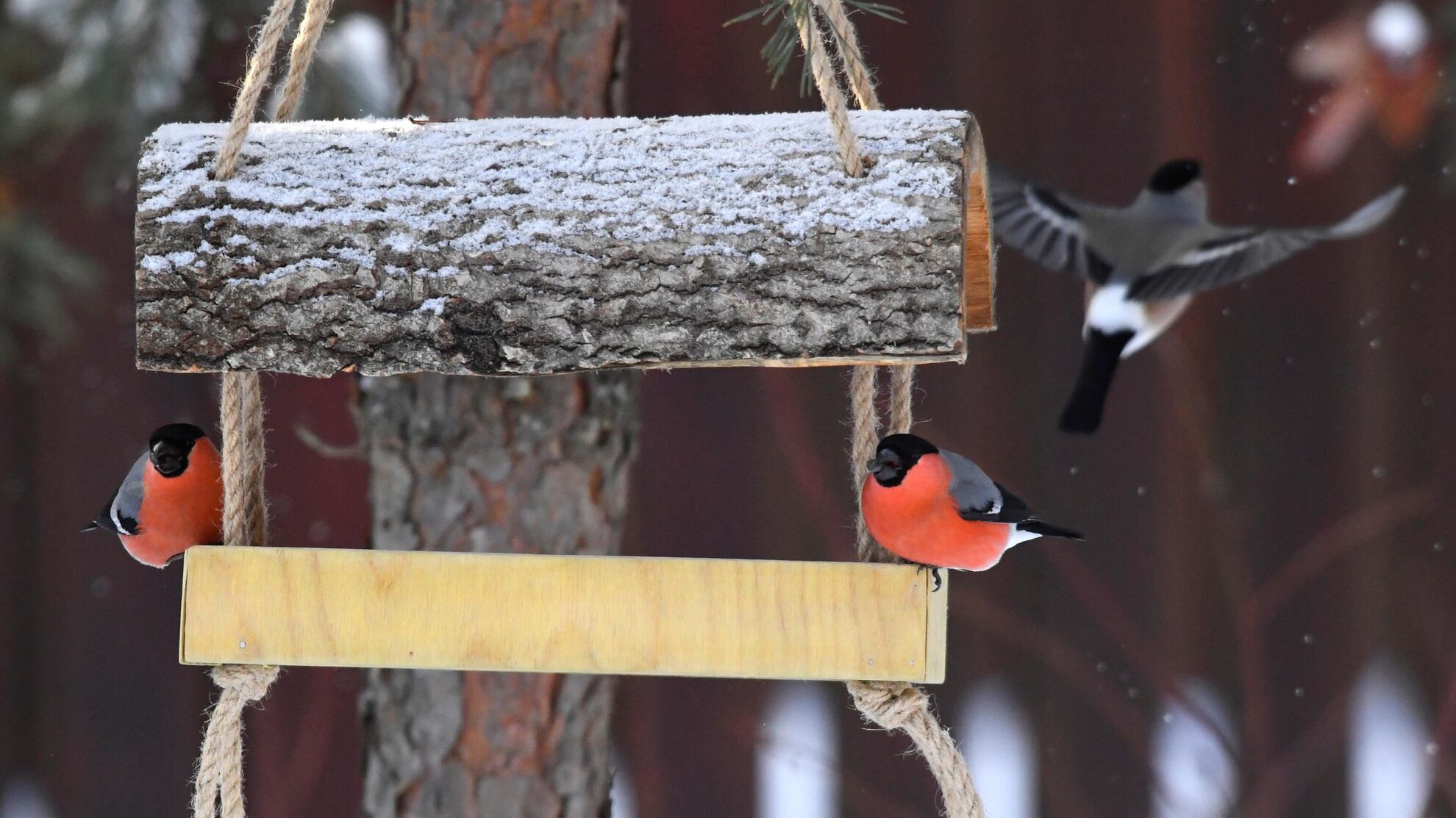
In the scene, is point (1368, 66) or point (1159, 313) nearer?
point (1159, 313)

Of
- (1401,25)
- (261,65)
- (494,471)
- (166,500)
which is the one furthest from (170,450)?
(1401,25)

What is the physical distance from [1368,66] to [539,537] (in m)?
1.50

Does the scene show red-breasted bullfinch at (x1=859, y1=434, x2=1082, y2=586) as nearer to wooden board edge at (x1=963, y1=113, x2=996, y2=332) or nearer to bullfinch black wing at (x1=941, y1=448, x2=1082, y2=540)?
bullfinch black wing at (x1=941, y1=448, x2=1082, y2=540)

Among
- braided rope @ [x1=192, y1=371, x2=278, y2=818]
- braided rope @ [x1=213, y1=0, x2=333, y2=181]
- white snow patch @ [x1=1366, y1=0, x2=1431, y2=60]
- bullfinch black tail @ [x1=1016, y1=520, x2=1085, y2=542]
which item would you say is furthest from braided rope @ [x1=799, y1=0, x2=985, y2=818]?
white snow patch @ [x1=1366, y1=0, x2=1431, y2=60]

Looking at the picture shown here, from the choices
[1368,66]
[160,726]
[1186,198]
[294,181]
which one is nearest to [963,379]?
[1186,198]

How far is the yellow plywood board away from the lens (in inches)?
43.8

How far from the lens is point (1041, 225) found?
1.59m

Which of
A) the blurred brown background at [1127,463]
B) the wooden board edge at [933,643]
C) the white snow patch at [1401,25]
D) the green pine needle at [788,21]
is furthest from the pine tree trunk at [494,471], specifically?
the white snow patch at [1401,25]

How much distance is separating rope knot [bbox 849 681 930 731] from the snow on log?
293 millimetres

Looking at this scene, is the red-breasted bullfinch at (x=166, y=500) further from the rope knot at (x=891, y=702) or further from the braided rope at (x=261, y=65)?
the rope knot at (x=891, y=702)

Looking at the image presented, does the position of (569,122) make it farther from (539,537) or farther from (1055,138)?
(1055,138)

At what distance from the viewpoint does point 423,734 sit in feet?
5.65

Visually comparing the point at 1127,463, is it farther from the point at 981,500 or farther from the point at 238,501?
the point at 238,501

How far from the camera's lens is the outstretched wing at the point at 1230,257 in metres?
1.41
